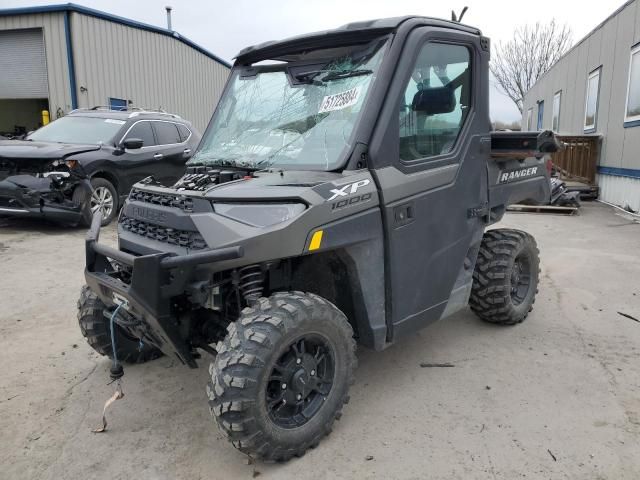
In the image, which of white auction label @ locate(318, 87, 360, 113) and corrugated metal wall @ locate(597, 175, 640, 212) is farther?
corrugated metal wall @ locate(597, 175, 640, 212)

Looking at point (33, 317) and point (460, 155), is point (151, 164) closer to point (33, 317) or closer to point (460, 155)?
point (33, 317)

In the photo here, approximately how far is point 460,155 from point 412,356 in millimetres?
1510

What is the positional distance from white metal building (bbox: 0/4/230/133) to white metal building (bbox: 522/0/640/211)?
13.4m

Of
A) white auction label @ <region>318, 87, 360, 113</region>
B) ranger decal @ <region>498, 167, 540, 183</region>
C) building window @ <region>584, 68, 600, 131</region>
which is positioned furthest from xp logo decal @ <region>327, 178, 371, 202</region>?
building window @ <region>584, 68, 600, 131</region>

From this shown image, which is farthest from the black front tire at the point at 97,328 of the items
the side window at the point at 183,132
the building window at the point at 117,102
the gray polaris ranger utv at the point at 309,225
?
the building window at the point at 117,102

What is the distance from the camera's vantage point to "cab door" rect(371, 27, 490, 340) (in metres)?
3.07

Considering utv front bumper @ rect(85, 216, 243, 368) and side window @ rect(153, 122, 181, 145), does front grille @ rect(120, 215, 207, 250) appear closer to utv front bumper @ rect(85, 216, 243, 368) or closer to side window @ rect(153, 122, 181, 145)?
utv front bumper @ rect(85, 216, 243, 368)

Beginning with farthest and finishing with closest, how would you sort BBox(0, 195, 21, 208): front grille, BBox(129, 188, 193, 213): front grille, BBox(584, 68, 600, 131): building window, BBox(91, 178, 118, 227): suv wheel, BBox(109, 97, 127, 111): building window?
BBox(109, 97, 127, 111): building window
BBox(584, 68, 600, 131): building window
BBox(91, 178, 118, 227): suv wheel
BBox(0, 195, 21, 208): front grille
BBox(129, 188, 193, 213): front grille

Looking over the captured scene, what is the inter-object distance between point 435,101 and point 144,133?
282 inches

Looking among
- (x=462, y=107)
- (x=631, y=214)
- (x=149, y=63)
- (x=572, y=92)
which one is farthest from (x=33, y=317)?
(x=572, y=92)

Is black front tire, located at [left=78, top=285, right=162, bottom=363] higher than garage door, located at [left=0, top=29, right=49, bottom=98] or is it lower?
lower

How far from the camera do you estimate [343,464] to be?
8.95ft

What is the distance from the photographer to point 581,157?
41.8 ft

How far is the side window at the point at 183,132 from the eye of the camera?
10.1 metres
